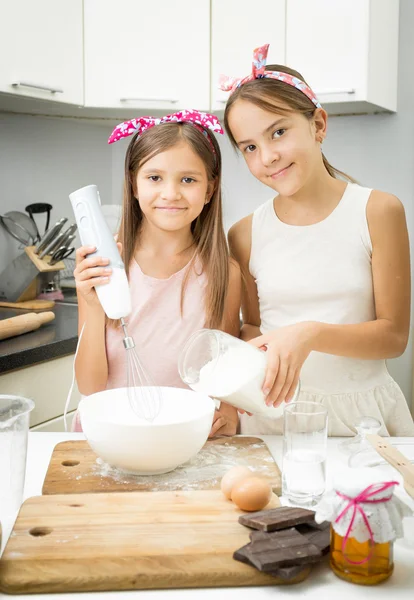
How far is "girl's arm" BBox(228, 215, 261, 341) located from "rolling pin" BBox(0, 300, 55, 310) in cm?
90

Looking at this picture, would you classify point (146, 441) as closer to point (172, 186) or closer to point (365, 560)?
point (365, 560)

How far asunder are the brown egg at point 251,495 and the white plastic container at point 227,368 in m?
0.19

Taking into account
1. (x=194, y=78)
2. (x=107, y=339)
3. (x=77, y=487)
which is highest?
(x=194, y=78)

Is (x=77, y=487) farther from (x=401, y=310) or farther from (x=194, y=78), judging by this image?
(x=194, y=78)

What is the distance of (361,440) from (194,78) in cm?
159

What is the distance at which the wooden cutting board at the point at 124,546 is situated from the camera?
0.68 m

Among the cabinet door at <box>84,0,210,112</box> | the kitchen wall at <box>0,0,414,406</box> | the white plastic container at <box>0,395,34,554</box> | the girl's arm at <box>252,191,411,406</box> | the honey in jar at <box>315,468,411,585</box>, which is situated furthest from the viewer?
the kitchen wall at <box>0,0,414,406</box>

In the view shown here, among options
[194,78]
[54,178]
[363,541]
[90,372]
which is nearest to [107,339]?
[90,372]

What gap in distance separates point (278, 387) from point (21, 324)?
3.54 feet

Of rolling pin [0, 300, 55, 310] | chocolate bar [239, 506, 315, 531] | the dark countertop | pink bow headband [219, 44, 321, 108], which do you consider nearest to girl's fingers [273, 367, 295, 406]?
chocolate bar [239, 506, 315, 531]

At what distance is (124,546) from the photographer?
72 centimetres

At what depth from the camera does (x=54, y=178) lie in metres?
2.65

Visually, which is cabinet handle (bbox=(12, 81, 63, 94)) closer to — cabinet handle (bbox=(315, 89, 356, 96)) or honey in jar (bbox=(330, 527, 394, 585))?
cabinet handle (bbox=(315, 89, 356, 96))

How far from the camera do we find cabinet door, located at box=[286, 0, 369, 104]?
2182 millimetres
